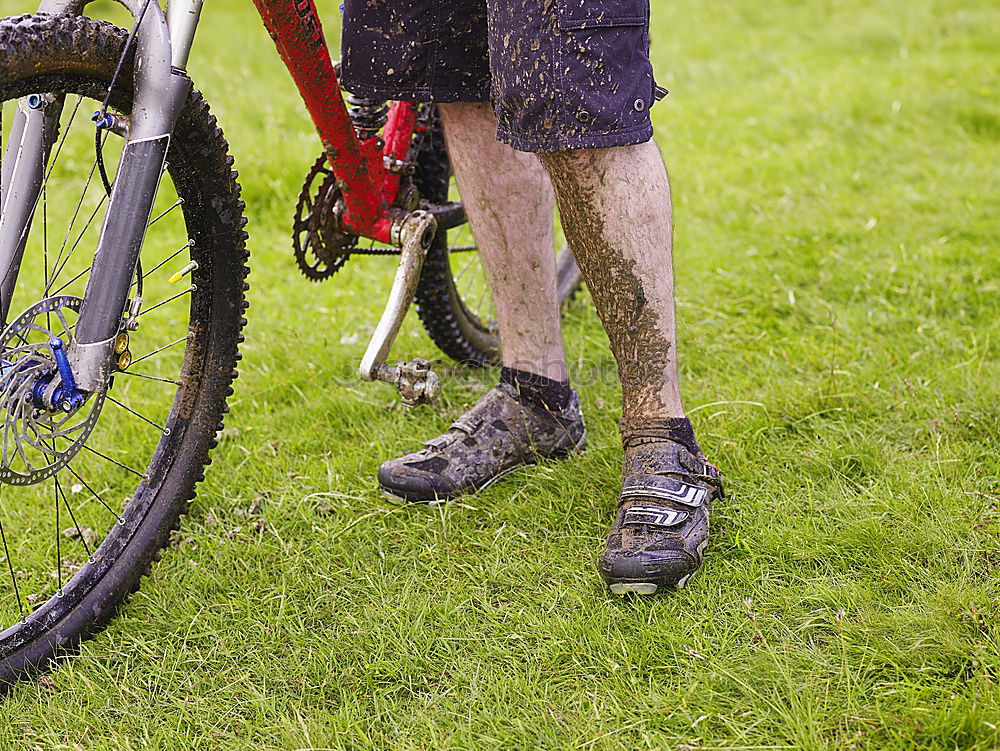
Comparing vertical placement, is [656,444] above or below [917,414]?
above

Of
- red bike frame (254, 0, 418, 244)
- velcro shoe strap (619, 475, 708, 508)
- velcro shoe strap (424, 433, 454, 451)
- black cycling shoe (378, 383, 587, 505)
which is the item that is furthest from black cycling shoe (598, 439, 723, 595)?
red bike frame (254, 0, 418, 244)

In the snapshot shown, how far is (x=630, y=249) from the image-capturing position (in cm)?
178

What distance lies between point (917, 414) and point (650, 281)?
82 cm

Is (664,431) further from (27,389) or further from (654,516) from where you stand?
(27,389)

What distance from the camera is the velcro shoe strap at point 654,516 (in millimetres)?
1794

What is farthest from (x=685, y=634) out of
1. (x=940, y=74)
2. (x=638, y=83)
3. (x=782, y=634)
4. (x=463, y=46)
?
(x=940, y=74)

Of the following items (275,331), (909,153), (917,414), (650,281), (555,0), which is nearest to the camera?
(555,0)

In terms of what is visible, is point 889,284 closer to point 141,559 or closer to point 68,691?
point 141,559

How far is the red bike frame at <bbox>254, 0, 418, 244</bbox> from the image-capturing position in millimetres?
1851

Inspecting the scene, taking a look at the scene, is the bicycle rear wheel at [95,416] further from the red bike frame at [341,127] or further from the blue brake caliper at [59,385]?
the red bike frame at [341,127]

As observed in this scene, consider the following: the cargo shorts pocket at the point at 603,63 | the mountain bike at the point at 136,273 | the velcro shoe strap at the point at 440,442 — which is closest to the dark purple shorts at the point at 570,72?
the cargo shorts pocket at the point at 603,63

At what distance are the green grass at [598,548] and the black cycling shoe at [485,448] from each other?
0.15 feet

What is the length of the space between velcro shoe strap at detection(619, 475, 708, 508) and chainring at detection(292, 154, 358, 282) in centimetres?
82

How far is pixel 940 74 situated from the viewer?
5.36 m
